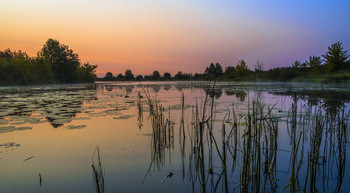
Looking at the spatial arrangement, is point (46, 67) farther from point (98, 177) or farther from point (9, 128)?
point (98, 177)

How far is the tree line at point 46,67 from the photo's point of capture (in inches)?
1613

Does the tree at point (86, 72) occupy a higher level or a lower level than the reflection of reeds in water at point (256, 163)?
higher

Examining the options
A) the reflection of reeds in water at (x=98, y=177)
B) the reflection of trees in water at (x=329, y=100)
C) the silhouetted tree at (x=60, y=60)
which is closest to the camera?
the reflection of reeds in water at (x=98, y=177)

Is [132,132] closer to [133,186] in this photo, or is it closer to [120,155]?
[120,155]

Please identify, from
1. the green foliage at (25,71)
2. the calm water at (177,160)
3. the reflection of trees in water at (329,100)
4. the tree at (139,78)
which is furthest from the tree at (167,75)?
the calm water at (177,160)

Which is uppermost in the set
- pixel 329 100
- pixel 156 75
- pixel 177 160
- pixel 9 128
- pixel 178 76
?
pixel 156 75

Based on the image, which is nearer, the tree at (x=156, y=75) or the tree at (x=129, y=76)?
the tree at (x=156, y=75)

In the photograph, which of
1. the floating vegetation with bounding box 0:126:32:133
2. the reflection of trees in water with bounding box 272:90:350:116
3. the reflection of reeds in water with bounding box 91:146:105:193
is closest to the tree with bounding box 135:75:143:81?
the reflection of trees in water with bounding box 272:90:350:116

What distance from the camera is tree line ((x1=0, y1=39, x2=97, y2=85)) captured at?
40969mm

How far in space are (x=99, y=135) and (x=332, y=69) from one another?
5081 cm

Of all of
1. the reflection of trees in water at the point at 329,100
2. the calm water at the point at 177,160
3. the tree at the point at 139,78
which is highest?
the tree at the point at 139,78

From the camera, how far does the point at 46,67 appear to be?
4912cm

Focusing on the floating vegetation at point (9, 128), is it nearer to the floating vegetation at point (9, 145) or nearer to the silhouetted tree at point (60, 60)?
the floating vegetation at point (9, 145)

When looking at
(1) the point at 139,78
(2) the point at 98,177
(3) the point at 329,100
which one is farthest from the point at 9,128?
(1) the point at 139,78
